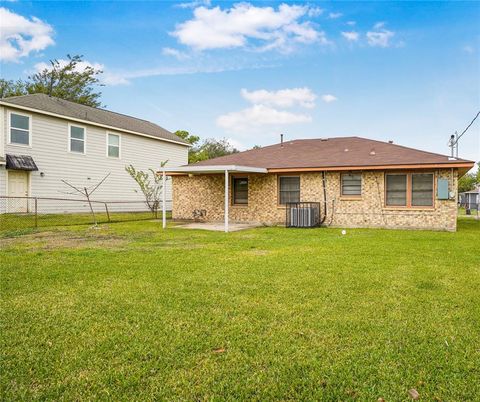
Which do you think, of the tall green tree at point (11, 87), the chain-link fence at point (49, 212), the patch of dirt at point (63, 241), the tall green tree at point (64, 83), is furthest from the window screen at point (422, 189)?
the tall green tree at point (11, 87)

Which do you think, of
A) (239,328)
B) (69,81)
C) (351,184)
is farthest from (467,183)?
(239,328)

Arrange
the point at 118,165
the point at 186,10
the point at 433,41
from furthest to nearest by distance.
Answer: the point at 118,165 < the point at 433,41 < the point at 186,10

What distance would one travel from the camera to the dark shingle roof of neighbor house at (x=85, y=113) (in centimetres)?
1694

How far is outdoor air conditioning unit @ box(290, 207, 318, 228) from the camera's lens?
44.0ft

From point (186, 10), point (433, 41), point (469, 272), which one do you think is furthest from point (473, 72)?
point (469, 272)

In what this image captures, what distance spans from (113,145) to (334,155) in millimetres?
12180

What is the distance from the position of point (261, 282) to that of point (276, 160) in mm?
11094

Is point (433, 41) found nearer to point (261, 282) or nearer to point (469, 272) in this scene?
point (469, 272)

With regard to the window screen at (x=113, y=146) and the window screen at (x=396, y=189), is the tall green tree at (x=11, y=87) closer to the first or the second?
the window screen at (x=113, y=146)

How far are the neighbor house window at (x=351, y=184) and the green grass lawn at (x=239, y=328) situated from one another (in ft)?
23.1

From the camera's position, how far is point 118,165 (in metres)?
20.8

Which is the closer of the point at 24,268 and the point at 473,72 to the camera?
the point at 24,268

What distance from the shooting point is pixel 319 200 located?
1427 cm

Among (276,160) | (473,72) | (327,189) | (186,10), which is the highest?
(186,10)
